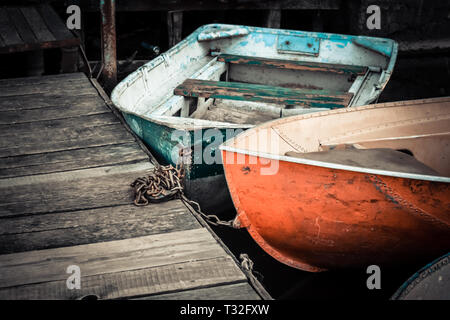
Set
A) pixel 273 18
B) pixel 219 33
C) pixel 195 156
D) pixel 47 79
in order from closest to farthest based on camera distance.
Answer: pixel 195 156 → pixel 47 79 → pixel 219 33 → pixel 273 18

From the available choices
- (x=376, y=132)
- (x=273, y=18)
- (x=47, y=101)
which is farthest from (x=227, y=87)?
(x=273, y=18)

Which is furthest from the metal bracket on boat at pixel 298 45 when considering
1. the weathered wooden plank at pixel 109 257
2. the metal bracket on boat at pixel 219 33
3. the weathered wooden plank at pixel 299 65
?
the weathered wooden plank at pixel 109 257

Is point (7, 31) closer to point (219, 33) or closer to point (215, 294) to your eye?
point (219, 33)

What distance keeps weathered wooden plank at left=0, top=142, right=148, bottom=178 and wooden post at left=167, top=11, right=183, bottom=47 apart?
2.79 metres

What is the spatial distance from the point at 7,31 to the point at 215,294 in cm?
362

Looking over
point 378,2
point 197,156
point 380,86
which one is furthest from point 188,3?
point 197,156

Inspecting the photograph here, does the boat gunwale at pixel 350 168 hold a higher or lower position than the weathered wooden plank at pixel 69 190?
higher

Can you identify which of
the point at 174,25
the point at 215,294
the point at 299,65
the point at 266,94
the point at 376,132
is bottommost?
the point at 215,294

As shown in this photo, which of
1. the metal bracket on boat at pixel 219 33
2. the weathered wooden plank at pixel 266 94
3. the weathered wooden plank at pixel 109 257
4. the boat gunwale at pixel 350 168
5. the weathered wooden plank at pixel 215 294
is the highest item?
the metal bracket on boat at pixel 219 33

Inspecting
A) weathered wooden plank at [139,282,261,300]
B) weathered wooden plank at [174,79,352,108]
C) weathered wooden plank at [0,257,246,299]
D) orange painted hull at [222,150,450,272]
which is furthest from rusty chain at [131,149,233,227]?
weathered wooden plank at [174,79,352,108]

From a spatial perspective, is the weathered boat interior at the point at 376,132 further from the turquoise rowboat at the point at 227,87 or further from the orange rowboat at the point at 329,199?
the turquoise rowboat at the point at 227,87

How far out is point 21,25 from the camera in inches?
173

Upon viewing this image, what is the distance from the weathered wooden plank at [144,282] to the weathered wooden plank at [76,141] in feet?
4.72

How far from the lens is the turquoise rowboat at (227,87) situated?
9.47 feet
